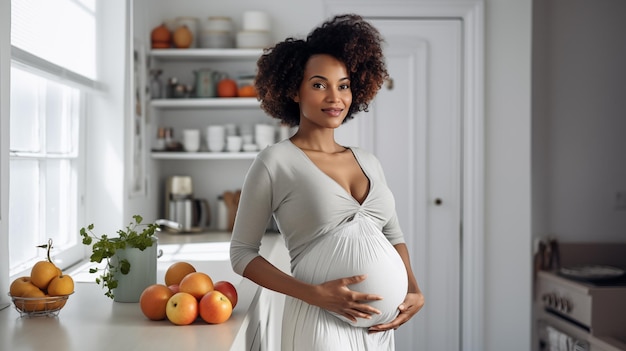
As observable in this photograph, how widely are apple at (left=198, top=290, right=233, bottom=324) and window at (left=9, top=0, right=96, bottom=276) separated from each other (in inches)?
36.0

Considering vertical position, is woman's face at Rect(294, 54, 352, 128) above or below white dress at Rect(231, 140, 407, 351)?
Answer: above

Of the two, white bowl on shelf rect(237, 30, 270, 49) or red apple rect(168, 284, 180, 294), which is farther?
white bowl on shelf rect(237, 30, 270, 49)

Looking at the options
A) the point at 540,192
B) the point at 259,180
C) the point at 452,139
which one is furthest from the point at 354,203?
the point at 540,192

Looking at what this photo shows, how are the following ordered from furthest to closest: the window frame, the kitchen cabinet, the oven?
1. the kitchen cabinet
2. the oven
3. the window frame

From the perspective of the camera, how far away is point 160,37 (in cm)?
359

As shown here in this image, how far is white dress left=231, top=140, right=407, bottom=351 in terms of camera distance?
1.51 meters

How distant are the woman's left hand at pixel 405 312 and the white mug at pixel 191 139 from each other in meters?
2.22

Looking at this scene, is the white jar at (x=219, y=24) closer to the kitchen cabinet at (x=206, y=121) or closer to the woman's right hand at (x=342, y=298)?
the kitchen cabinet at (x=206, y=121)

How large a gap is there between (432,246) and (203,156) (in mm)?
1306

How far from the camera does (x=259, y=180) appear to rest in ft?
5.08

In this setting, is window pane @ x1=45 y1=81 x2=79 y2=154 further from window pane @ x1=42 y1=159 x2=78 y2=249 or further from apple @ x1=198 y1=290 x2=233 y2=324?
apple @ x1=198 y1=290 x2=233 y2=324

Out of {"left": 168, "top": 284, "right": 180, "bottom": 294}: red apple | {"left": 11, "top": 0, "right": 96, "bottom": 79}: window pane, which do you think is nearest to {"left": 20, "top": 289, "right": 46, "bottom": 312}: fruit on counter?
{"left": 168, "top": 284, "right": 180, "bottom": 294}: red apple

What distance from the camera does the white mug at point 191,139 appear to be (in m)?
3.62

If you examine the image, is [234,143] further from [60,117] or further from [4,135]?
[4,135]
